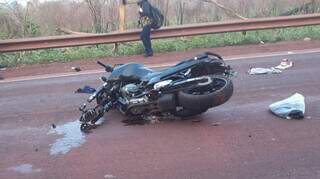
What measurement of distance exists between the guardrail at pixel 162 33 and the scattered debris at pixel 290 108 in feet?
25.6

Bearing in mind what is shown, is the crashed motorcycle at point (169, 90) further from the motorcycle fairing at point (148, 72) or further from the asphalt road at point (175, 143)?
the asphalt road at point (175, 143)

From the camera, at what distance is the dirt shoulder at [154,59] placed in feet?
45.4

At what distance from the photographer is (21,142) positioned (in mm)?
7410

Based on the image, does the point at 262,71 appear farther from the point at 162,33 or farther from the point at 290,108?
the point at 162,33

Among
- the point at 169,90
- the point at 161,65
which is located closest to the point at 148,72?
the point at 169,90

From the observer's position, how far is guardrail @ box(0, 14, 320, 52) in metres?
15.1

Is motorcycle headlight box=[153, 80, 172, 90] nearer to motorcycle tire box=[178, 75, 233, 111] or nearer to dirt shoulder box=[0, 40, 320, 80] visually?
motorcycle tire box=[178, 75, 233, 111]

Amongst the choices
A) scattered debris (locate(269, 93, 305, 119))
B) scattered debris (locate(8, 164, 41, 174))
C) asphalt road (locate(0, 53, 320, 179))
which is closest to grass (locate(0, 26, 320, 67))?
asphalt road (locate(0, 53, 320, 179))

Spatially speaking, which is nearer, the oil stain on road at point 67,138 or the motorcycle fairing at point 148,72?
the oil stain on road at point 67,138

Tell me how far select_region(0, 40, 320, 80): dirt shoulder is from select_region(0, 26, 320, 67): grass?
16.9 inches

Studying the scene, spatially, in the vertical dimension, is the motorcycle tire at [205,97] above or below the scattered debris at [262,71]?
above

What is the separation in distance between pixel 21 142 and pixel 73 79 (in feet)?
15.1

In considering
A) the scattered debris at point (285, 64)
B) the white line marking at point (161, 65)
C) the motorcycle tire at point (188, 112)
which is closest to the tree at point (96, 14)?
the white line marking at point (161, 65)

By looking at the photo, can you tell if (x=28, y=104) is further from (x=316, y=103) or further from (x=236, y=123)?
(x=316, y=103)
